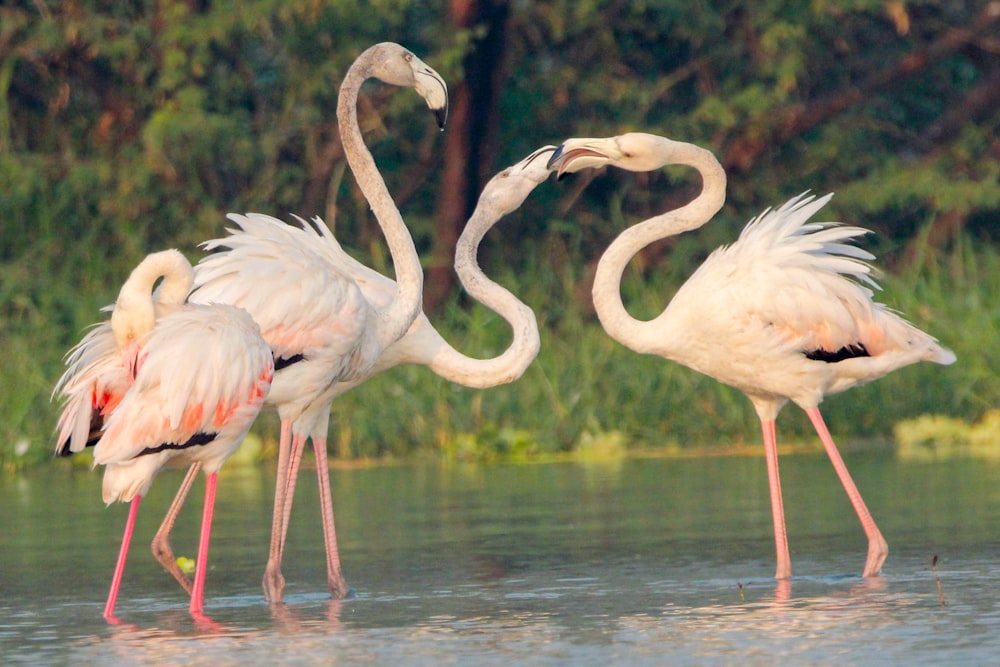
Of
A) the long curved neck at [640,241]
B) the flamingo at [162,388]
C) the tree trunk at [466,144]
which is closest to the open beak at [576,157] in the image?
the long curved neck at [640,241]

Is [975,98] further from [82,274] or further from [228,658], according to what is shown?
[228,658]

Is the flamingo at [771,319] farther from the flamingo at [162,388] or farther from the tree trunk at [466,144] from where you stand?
the tree trunk at [466,144]

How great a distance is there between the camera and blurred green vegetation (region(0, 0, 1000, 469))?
12703mm

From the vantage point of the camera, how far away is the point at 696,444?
1096 centimetres

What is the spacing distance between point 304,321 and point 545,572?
4.19 feet

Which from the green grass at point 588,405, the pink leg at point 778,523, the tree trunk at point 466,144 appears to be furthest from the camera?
the tree trunk at point 466,144

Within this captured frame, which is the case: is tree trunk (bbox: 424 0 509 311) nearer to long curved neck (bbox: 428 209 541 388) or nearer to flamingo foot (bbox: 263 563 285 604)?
long curved neck (bbox: 428 209 541 388)

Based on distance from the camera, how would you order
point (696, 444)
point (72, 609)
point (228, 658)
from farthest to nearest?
point (696, 444) → point (72, 609) → point (228, 658)

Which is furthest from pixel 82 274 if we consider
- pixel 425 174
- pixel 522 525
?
pixel 522 525

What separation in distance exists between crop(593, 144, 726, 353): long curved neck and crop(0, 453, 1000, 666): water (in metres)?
0.87

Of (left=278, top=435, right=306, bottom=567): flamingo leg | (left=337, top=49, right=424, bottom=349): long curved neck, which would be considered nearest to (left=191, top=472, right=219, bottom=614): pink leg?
(left=278, top=435, right=306, bottom=567): flamingo leg

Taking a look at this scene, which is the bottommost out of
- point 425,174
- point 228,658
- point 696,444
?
point 228,658

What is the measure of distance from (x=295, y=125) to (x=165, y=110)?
51.9 inches

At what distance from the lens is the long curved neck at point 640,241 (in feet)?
23.2
